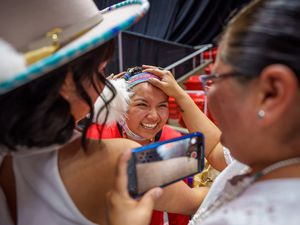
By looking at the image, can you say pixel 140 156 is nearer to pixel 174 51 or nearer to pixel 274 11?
pixel 274 11

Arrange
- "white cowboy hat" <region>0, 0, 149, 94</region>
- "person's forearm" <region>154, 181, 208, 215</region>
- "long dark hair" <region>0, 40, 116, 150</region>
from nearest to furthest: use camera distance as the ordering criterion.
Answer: "white cowboy hat" <region>0, 0, 149, 94</region>
"long dark hair" <region>0, 40, 116, 150</region>
"person's forearm" <region>154, 181, 208, 215</region>

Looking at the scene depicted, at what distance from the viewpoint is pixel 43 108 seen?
2.16 feet

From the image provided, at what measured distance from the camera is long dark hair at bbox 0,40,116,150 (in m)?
0.65

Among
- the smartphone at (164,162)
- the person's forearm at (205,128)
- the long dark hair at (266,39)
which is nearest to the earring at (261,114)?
the long dark hair at (266,39)

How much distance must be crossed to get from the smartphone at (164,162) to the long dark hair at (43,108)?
0.17 meters

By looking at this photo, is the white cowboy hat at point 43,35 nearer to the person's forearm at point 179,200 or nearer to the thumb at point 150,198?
the thumb at point 150,198

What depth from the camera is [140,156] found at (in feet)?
2.26

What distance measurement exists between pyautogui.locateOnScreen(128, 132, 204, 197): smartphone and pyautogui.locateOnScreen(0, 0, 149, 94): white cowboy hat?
248mm

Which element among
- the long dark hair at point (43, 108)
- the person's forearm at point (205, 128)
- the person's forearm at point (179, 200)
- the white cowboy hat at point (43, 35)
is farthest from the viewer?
the person's forearm at point (205, 128)

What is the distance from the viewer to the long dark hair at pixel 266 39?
1.81 feet

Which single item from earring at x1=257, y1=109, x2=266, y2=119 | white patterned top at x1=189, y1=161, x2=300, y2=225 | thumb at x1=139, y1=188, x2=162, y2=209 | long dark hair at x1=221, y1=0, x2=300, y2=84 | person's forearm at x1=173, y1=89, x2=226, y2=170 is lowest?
person's forearm at x1=173, y1=89, x2=226, y2=170

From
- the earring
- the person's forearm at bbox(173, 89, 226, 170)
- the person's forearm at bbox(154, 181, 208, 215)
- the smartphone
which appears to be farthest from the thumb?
the person's forearm at bbox(173, 89, 226, 170)

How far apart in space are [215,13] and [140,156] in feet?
24.9

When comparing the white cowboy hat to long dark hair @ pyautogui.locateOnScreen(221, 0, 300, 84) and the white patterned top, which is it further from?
the white patterned top
